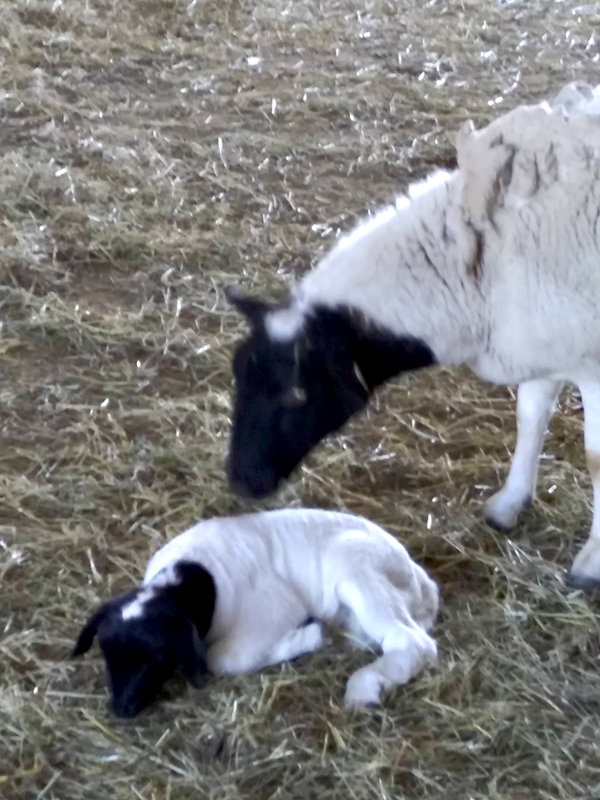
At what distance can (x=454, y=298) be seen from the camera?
3.08 metres

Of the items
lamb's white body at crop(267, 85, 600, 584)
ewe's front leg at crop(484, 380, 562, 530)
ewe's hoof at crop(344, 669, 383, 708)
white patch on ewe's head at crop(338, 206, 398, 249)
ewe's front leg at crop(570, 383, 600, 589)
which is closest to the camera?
ewe's hoof at crop(344, 669, 383, 708)

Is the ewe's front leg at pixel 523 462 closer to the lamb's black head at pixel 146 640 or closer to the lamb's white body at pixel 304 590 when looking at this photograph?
the lamb's white body at pixel 304 590

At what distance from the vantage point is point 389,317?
10.0 feet

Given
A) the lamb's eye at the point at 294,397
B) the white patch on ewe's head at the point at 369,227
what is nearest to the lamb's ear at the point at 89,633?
the lamb's eye at the point at 294,397

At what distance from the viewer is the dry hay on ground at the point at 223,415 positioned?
2711 mm

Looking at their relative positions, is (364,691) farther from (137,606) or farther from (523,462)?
(523,462)

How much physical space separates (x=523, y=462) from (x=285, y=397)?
40.9 inches

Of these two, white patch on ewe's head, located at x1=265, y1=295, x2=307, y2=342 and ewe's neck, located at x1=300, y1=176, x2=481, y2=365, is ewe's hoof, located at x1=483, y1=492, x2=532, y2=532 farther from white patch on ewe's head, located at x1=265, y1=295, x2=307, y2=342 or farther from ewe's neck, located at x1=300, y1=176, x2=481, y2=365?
white patch on ewe's head, located at x1=265, y1=295, x2=307, y2=342

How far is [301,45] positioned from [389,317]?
5.20 meters

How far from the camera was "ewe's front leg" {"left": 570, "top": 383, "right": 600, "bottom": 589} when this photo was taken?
3.32m

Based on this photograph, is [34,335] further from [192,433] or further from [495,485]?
[495,485]

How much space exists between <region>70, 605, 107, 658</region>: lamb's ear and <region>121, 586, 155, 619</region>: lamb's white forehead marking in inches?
2.8

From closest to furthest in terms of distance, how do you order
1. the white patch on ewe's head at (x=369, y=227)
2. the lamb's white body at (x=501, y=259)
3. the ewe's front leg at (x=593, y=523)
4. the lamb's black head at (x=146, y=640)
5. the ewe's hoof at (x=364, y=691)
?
the lamb's black head at (x=146, y=640) < the ewe's hoof at (x=364, y=691) < the lamb's white body at (x=501, y=259) < the white patch on ewe's head at (x=369, y=227) < the ewe's front leg at (x=593, y=523)

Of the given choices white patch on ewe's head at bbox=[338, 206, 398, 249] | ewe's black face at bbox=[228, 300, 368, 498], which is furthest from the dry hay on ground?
white patch on ewe's head at bbox=[338, 206, 398, 249]
